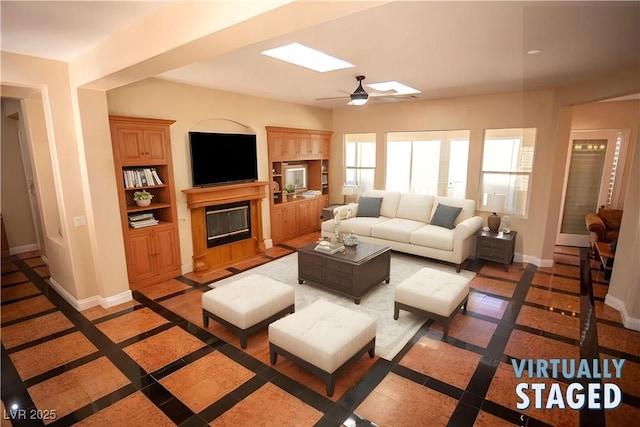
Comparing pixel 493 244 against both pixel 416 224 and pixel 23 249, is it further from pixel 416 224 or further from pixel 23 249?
pixel 23 249

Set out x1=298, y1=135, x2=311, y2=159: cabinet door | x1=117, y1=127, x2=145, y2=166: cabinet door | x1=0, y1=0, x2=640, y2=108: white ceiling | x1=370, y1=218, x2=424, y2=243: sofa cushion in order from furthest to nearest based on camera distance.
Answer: x1=298, y1=135, x2=311, y2=159: cabinet door
x1=370, y1=218, x2=424, y2=243: sofa cushion
x1=117, y1=127, x2=145, y2=166: cabinet door
x1=0, y1=0, x2=640, y2=108: white ceiling

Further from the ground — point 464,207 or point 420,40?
point 420,40

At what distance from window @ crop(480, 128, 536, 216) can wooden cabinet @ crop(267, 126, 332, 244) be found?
11.0ft

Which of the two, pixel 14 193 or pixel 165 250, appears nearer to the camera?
pixel 165 250

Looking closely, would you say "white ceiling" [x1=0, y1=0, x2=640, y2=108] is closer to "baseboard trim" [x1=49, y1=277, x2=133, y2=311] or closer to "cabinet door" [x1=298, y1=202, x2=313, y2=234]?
"baseboard trim" [x1=49, y1=277, x2=133, y2=311]

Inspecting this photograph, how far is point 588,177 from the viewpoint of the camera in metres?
6.08

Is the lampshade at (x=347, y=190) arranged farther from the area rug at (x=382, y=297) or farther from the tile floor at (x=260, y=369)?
the tile floor at (x=260, y=369)

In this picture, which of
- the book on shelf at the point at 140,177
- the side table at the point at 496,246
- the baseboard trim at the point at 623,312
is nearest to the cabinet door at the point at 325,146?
the side table at the point at 496,246

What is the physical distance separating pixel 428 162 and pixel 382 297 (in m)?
3.49

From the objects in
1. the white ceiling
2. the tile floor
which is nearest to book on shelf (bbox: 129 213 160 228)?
the tile floor

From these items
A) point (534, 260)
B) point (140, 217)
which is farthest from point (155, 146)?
point (534, 260)

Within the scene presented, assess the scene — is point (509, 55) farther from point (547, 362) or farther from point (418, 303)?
point (547, 362)

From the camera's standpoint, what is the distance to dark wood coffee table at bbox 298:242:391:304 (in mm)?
4008

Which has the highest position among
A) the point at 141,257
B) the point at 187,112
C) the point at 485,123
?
the point at 187,112
